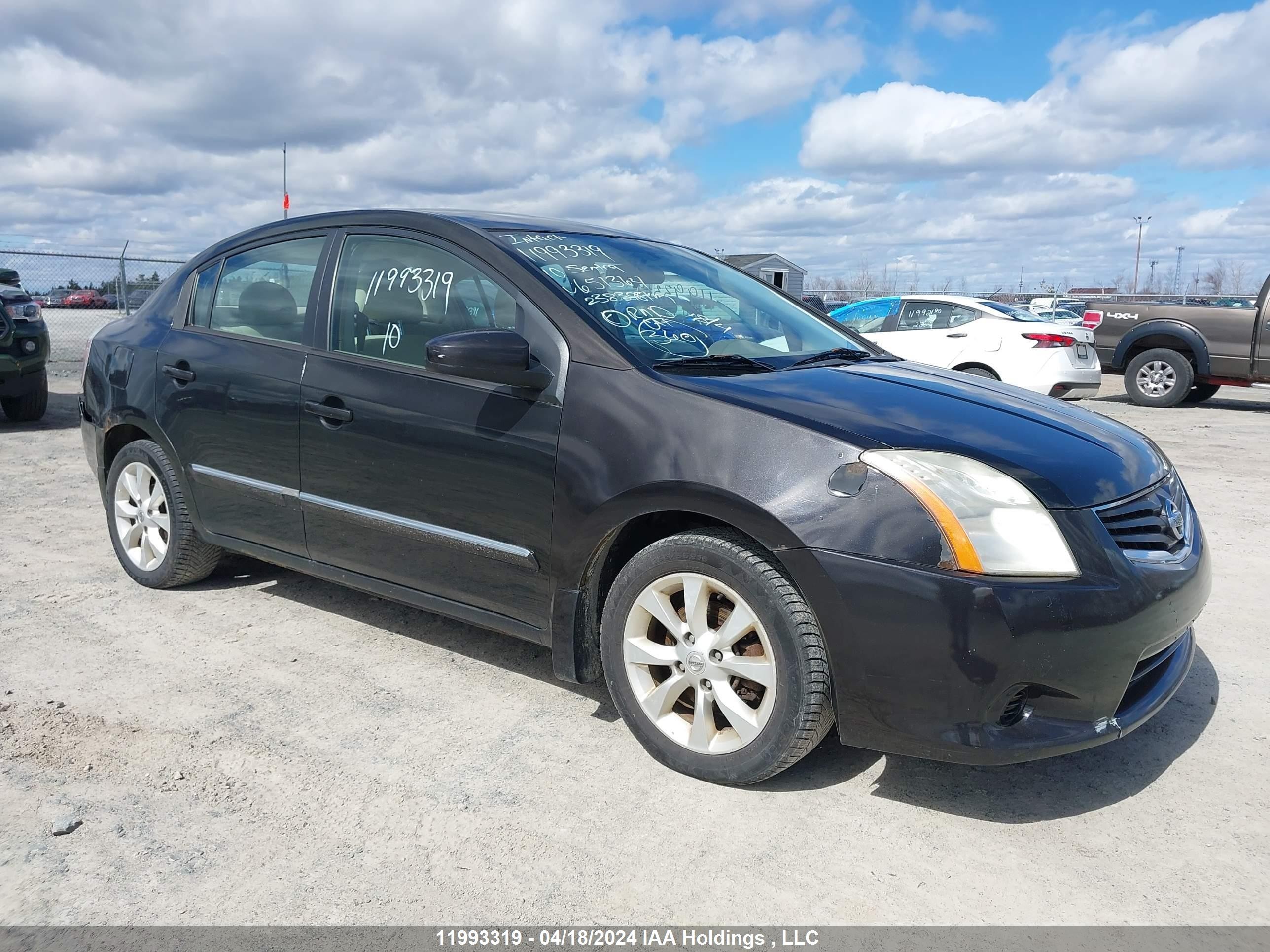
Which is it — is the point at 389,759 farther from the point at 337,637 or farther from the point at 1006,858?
the point at 1006,858

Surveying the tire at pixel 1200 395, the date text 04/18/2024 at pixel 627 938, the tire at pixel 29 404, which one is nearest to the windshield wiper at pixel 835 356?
the date text 04/18/2024 at pixel 627 938

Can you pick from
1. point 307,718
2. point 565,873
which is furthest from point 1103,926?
point 307,718

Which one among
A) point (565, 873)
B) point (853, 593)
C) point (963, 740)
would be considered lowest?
point (565, 873)

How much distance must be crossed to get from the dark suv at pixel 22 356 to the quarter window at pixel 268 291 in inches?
230

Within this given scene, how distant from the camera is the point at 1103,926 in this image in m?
2.38

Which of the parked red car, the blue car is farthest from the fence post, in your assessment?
the blue car

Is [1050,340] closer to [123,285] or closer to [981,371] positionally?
[981,371]

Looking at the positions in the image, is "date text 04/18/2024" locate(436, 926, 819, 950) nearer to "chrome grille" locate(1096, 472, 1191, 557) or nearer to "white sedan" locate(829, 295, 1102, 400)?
"chrome grille" locate(1096, 472, 1191, 557)

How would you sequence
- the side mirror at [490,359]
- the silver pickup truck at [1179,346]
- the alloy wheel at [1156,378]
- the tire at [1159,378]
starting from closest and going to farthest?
the side mirror at [490,359] → the silver pickup truck at [1179,346] → the tire at [1159,378] → the alloy wheel at [1156,378]

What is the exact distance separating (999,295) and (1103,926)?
31524 mm

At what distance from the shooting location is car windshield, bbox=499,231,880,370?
134 inches

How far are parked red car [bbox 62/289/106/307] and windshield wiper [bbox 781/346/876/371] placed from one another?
1627cm

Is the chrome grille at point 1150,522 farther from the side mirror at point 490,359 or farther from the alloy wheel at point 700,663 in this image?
the side mirror at point 490,359

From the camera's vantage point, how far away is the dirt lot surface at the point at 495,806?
2.47 metres
